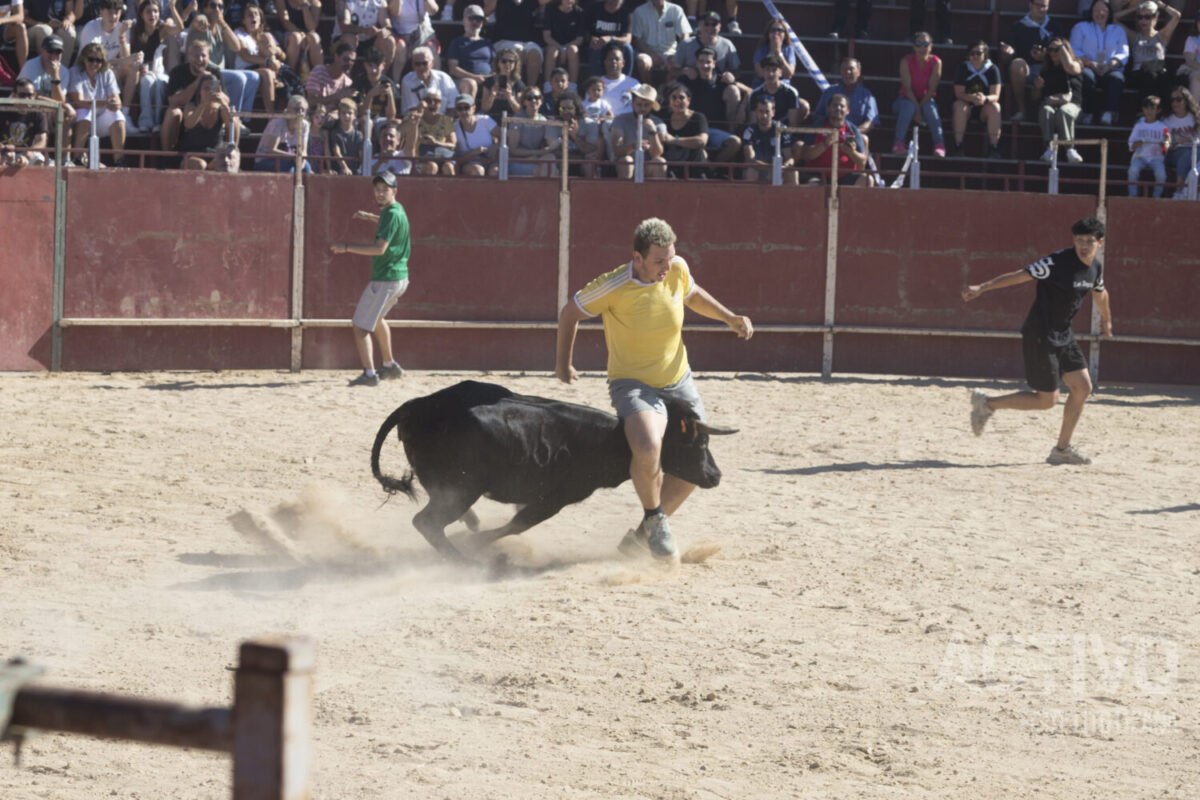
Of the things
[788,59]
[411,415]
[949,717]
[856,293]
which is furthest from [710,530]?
[788,59]

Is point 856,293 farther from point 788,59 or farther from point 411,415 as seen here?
point 411,415

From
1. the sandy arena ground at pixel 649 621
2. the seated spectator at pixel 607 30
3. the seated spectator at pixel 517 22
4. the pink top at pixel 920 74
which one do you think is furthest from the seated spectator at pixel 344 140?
the pink top at pixel 920 74

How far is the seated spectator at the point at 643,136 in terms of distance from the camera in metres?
14.2

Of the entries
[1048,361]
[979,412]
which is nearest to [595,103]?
[979,412]

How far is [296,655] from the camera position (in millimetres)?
1951

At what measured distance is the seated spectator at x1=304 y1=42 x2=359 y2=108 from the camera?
1470cm

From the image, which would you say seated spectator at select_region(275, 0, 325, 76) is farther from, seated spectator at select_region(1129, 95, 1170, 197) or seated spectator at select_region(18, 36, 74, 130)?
seated spectator at select_region(1129, 95, 1170, 197)

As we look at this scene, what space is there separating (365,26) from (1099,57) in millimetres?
7959

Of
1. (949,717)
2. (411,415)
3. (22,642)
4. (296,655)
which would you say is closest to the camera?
(296,655)

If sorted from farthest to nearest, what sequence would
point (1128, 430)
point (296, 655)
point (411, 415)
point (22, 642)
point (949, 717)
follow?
point (1128, 430) → point (411, 415) → point (22, 642) → point (949, 717) → point (296, 655)

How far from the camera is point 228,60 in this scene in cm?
1478

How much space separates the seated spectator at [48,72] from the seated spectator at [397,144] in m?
2.79

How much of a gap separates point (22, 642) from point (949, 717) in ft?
10.1

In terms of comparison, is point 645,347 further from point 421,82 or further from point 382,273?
point 421,82
